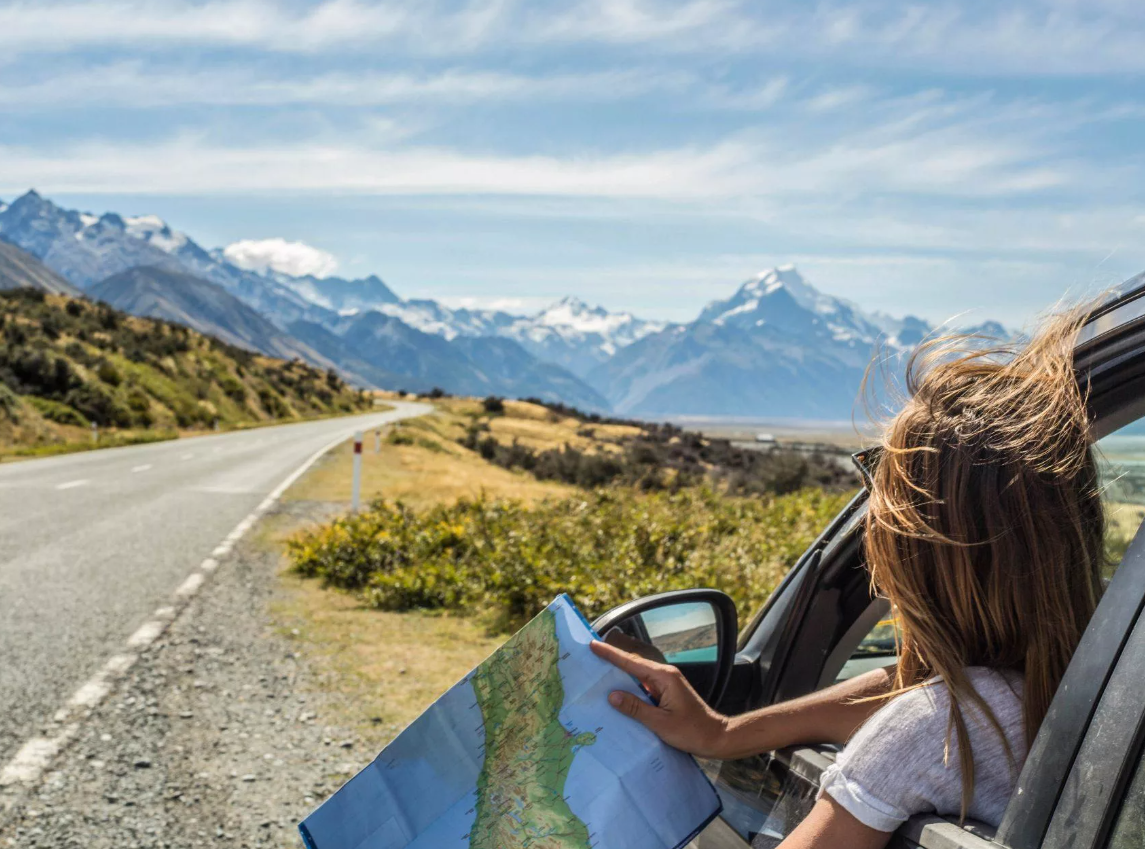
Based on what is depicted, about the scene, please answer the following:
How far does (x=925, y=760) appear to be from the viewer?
131cm

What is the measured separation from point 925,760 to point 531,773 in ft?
2.03

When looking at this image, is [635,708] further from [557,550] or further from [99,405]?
[99,405]

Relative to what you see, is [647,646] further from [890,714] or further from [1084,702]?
[1084,702]

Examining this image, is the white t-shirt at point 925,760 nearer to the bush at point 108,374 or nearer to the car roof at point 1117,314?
the car roof at point 1117,314

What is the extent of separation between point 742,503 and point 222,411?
4267cm

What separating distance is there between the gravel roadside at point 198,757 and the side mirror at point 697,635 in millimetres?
2480

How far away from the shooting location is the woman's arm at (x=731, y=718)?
161 cm

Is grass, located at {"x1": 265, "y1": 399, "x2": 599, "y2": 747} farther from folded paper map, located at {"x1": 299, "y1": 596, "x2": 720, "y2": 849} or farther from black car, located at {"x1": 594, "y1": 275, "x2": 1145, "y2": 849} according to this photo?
folded paper map, located at {"x1": 299, "y1": 596, "x2": 720, "y2": 849}

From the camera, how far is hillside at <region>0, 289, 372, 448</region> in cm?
3158

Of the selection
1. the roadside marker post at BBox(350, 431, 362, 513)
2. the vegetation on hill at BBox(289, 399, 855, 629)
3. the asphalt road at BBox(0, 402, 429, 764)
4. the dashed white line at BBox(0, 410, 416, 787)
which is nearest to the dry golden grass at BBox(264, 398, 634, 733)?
the vegetation on hill at BBox(289, 399, 855, 629)

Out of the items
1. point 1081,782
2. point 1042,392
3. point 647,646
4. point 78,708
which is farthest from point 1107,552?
point 78,708

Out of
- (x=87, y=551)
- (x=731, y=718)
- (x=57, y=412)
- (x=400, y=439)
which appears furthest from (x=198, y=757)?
(x=400, y=439)

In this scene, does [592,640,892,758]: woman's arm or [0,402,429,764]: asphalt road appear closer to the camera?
[592,640,892,758]: woman's arm

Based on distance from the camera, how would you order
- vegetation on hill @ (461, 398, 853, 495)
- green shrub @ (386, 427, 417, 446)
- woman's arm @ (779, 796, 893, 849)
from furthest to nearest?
green shrub @ (386, 427, 417, 446) < vegetation on hill @ (461, 398, 853, 495) < woman's arm @ (779, 796, 893, 849)
